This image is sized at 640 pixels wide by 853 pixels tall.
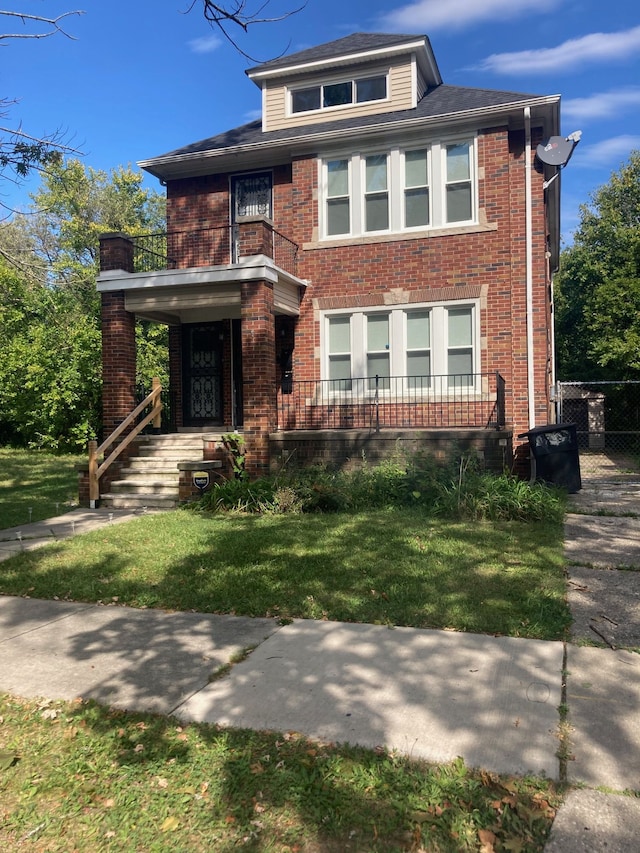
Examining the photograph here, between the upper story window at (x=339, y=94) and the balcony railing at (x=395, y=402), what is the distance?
6.22m

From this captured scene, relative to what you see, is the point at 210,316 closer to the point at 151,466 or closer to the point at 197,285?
the point at 197,285

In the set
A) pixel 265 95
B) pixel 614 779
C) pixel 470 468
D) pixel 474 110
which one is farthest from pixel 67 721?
pixel 265 95

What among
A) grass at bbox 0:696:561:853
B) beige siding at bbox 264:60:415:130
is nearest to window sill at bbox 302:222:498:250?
beige siding at bbox 264:60:415:130

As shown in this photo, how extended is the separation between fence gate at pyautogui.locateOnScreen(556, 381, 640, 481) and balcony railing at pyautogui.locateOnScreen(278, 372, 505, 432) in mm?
4345

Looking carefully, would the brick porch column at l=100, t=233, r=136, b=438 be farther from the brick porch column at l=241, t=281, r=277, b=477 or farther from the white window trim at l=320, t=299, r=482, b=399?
the white window trim at l=320, t=299, r=482, b=399

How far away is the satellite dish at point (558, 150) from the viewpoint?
10.8 meters

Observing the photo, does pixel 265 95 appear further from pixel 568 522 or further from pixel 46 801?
pixel 46 801

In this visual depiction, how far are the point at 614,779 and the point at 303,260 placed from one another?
11.4m

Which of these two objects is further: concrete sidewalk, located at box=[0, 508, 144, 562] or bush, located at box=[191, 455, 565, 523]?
bush, located at box=[191, 455, 565, 523]

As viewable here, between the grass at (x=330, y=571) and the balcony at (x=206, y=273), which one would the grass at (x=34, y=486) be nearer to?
the grass at (x=330, y=571)

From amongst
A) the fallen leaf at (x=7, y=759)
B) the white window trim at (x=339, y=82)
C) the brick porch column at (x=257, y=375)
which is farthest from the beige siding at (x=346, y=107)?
the fallen leaf at (x=7, y=759)

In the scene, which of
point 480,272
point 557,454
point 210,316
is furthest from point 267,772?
point 210,316

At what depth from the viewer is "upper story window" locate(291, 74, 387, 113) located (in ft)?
43.6

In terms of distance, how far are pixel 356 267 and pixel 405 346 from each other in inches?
73.5
